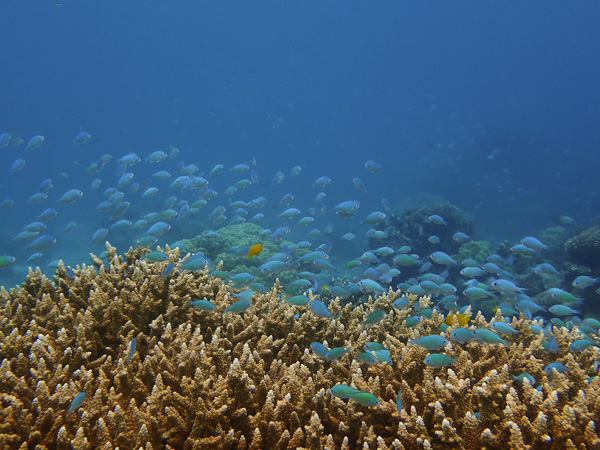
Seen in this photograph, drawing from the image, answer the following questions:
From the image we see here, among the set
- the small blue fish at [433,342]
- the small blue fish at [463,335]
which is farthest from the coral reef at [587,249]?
the small blue fish at [433,342]

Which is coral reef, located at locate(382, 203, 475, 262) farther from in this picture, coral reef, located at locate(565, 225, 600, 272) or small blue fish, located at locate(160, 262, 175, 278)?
small blue fish, located at locate(160, 262, 175, 278)

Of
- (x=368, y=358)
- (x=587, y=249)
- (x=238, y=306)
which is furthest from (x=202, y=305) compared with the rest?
(x=587, y=249)

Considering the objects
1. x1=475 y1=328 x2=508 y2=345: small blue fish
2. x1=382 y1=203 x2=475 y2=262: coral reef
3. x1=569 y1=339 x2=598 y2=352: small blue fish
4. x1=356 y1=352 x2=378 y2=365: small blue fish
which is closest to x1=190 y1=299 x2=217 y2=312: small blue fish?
x1=356 y1=352 x2=378 y2=365: small blue fish

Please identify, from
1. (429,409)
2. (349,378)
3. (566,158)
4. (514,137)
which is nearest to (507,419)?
(429,409)

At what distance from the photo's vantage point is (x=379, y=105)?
149 m

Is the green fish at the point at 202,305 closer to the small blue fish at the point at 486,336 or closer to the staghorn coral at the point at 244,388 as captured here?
the staghorn coral at the point at 244,388

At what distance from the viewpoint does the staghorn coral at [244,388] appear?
7.15ft

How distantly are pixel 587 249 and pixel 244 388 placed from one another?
15.0 metres

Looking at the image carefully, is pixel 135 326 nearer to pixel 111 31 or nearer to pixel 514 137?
pixel 514 137

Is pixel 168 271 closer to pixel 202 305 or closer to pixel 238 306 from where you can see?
pixel 202 305

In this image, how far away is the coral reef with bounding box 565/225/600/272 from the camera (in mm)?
12023

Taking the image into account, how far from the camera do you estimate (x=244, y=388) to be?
2.52 meters

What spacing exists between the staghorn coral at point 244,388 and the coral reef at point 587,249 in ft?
37.8

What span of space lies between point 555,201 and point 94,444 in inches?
1825
